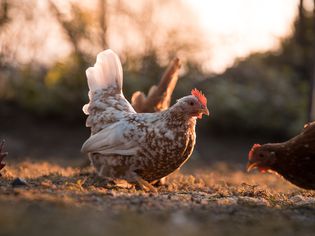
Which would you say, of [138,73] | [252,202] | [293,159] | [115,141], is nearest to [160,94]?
[115,141]

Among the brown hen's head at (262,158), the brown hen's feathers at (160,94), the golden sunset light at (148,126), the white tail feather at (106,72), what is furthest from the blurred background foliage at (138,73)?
the brown hen's head at (262,158)

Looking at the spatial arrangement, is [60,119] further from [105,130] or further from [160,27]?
[105,130]

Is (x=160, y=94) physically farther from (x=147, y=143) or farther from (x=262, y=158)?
(x=262, y=158)

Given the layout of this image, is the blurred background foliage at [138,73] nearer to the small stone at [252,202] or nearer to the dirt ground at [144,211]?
the dirt ground at [144,211]

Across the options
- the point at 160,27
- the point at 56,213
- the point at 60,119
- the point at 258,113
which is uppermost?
the point at 160,27

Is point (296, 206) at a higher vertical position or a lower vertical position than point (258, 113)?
lower

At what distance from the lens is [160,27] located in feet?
60.5

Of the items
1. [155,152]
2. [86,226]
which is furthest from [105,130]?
[86,226]

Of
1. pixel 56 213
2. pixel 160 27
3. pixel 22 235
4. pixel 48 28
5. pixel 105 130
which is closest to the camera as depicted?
pixel 22 235

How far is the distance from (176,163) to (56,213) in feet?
7.52

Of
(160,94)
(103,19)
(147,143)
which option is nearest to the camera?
(147,143)

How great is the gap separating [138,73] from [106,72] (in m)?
11.2

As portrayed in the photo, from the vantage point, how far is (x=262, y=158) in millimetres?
5965

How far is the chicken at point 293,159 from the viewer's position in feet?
19.0
